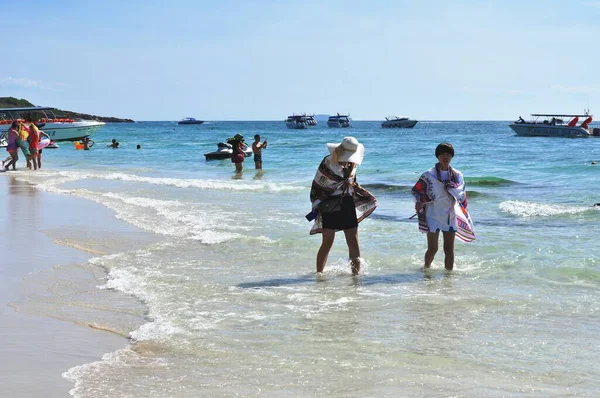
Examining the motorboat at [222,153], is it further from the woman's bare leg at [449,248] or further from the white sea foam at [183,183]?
the woman's bare leg at [449,248]

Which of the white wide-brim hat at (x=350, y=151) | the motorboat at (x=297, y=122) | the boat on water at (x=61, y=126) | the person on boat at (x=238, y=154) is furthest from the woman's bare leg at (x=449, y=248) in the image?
the motorboat at (x=297, y=122)

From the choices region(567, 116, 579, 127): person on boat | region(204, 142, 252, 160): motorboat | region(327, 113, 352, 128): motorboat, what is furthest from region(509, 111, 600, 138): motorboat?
region(327, 113, 352, 128): motorboat

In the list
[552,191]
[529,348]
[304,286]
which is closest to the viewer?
[529,348]

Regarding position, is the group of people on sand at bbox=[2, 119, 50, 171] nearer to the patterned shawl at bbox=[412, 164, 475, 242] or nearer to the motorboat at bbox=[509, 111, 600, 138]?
the patterned shawl at bbox=[412, 164, 475, 242]

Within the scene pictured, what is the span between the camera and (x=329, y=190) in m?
7.66

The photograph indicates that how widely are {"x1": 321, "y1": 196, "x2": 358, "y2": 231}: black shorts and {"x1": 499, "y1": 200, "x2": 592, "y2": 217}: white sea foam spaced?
267 inches

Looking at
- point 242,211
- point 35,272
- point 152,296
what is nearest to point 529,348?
point 152,296

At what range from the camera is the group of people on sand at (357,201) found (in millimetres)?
7633

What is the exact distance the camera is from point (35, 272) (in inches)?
310

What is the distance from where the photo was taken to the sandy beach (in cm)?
482

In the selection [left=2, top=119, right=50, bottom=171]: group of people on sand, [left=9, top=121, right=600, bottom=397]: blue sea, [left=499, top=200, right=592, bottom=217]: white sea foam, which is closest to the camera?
[left=9, top=121, right=600, bottom=397]: blue sea

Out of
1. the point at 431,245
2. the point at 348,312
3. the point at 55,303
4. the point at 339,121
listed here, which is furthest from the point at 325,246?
the point at 339,121

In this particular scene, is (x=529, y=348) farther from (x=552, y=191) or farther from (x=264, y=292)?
(x=552, y=191)

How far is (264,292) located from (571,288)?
9.62 ft
